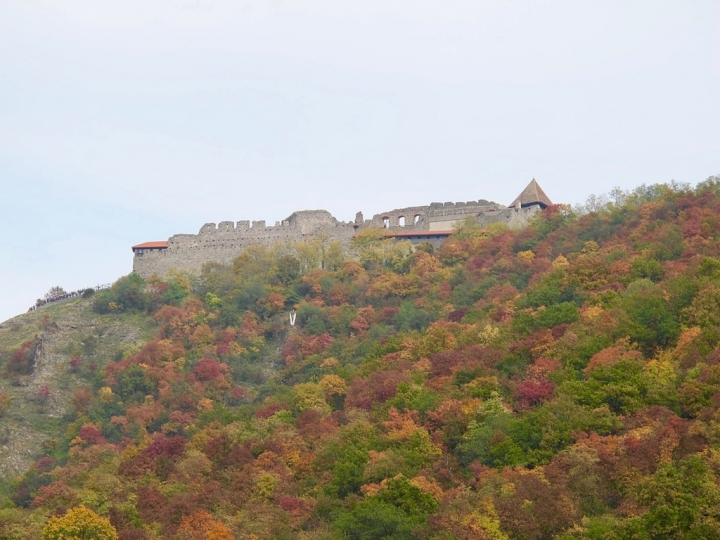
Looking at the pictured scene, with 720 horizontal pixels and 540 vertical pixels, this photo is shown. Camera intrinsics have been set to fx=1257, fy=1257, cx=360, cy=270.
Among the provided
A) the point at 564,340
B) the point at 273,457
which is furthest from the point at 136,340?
the point at 564,340

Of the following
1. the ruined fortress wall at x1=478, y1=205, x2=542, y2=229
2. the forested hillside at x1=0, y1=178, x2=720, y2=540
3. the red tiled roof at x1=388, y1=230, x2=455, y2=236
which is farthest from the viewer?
the red tiled roof at x1=388, y1=230, x2=455, y2=236

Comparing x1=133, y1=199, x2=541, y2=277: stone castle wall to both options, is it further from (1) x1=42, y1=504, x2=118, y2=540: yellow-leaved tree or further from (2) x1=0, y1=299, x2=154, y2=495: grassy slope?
(1) x1=42, y1=504, x2=118, y2=540: yellow-leaved tree

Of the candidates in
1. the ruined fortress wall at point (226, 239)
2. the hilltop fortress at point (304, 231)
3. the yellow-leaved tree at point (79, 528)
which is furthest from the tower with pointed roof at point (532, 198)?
the yellow-leaved tree at point (79, 528)

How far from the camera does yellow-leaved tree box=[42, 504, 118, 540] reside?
40969 millimetres

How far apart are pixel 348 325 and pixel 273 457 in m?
17.2

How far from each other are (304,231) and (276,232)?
1815mm

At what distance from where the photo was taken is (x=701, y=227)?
181ft

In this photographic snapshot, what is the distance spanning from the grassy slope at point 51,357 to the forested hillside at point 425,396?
801 mm

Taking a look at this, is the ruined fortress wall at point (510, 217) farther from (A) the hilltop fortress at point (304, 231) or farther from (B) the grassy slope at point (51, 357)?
(B) the grassy slope at point (51, 357)

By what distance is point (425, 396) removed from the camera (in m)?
47.3

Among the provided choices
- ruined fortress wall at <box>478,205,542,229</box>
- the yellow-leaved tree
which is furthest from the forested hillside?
ruined fortress wall at <box>478,205,542,229</box>

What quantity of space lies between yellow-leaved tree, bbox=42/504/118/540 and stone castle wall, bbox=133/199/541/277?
3406 cm

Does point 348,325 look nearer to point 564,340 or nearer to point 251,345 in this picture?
point 251,345

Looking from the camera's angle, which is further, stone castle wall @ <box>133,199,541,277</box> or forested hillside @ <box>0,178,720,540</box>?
stone castle wall @ <box>133,199,541,277</box>
